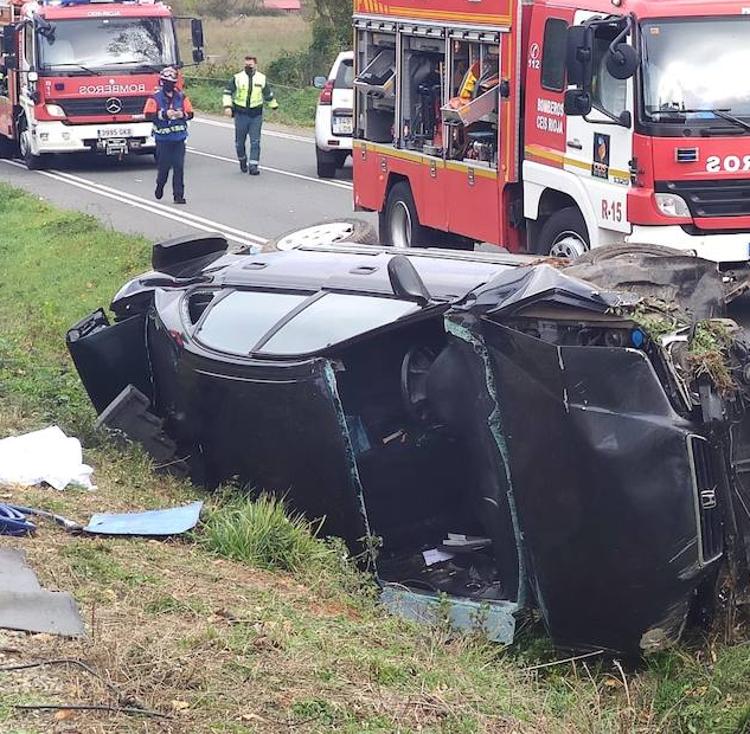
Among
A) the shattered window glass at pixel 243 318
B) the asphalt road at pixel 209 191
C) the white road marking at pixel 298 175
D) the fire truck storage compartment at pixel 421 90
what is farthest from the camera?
the white road marking at pixel 298 175

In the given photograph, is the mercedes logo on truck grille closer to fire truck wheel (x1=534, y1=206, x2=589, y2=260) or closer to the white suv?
the white suv

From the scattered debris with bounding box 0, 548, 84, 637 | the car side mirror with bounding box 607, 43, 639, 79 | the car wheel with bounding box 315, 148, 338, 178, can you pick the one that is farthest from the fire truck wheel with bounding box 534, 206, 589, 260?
the car wheel with bounding box 315, 148, 338, 178

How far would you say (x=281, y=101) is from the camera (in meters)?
33.8

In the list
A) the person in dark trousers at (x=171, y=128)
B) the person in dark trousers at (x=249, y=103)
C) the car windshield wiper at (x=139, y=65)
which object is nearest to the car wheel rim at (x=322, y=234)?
the person in dark trousers at (x=171, y=128)

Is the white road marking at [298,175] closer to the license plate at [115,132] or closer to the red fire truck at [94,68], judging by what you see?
the red fire truck at [94,68]

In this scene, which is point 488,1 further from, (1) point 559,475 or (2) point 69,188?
(2) point 69,188

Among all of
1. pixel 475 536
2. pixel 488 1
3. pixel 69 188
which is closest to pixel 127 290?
pixel 475 536

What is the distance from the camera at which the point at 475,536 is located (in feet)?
20.6

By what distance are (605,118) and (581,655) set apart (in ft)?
18.2

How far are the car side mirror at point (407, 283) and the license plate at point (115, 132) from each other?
17.9m

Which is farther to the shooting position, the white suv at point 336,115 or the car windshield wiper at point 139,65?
the car windshield wiper at point 139,65

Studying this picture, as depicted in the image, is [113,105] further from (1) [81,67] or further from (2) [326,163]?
(2) [326,163]

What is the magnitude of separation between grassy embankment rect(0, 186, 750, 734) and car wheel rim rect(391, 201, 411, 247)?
6.82 metres

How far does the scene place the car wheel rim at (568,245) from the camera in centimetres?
1065
